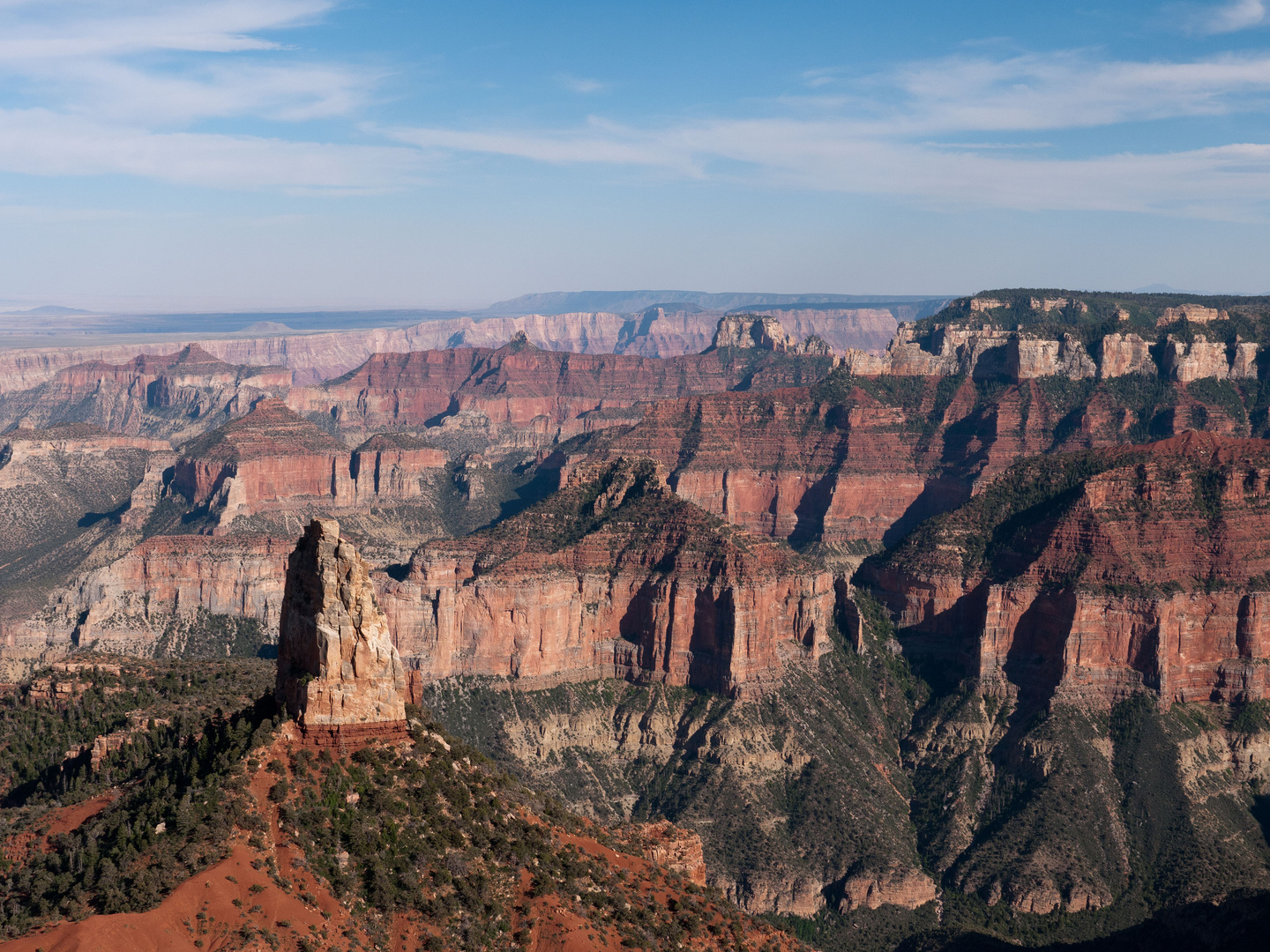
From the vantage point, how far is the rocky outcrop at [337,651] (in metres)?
51.3

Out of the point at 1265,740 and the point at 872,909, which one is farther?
the point at 1265,740

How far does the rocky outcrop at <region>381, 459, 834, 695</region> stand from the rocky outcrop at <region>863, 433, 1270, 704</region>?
17326 mm

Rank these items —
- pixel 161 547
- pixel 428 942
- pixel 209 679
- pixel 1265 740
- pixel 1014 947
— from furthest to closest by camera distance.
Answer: pixel 161 547, pixel 1265 740, pixel 1014 947, pixel 209 679, pixel 428 942

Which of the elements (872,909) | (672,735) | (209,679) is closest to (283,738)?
(209,679)

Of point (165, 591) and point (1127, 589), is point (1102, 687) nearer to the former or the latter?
point (1127, 589)

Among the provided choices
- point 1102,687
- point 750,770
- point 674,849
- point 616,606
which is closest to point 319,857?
point 674,849

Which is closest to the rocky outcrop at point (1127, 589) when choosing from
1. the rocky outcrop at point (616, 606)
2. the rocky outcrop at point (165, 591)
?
the rocky outcrop at point (616, 606)

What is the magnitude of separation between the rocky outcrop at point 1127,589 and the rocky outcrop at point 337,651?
3867 inches

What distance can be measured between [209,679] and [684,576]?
6035 cm

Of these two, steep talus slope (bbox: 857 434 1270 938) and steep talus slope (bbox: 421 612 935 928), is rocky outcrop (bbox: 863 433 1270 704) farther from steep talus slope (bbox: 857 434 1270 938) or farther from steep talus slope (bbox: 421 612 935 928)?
steep talus slope (bbox: 421 612 935 928)

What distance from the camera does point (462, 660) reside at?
135 meters

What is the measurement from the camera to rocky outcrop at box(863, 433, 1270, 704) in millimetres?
134375

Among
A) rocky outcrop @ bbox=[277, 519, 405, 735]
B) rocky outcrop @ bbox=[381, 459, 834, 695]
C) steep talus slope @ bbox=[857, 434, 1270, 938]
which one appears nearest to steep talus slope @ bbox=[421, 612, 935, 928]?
rocky outcrop @ bbox=[381, 459, 834, 695]

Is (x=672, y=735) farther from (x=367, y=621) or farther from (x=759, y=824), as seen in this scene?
(x=367, y=621)
